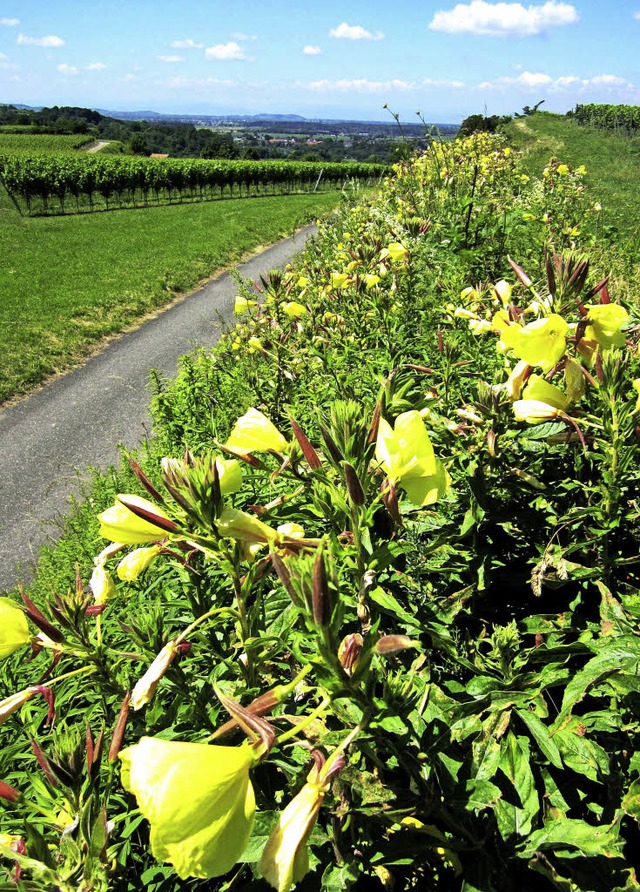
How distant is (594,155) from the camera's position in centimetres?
2041

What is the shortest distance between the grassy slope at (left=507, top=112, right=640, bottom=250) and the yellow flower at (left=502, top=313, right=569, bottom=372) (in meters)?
8.35

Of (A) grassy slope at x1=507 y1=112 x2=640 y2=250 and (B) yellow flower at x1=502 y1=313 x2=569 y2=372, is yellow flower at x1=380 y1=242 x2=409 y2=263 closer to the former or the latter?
(B) yellow flower at x1=502 y1=313 x2=569 y2=372

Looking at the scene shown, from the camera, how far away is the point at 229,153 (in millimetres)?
48219

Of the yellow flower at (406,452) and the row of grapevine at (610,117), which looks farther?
the row of grapevine at (610,117)

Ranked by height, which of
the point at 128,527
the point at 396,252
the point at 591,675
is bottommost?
the point at 591,675

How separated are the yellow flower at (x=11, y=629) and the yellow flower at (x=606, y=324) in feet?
3.86

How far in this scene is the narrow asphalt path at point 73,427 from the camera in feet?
15.3

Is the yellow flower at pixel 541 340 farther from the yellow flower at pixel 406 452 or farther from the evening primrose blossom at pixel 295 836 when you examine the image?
the evening primrose blossom at pixel 295 836

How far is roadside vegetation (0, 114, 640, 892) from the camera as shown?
67cm

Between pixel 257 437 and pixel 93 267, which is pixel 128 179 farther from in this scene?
pixel 257 437

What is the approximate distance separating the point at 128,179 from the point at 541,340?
92.3 feet

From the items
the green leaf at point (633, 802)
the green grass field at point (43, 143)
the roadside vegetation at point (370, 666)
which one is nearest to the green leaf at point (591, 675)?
the roadside vegetation at point (370, 666)

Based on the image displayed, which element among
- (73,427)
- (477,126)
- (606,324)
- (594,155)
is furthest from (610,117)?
(606,324)

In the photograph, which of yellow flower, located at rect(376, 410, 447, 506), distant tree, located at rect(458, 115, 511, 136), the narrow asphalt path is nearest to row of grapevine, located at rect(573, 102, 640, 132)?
distant tree, located at rect(458, 115, 511, 136)
